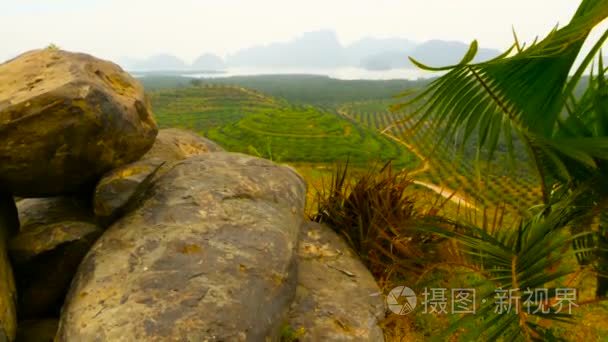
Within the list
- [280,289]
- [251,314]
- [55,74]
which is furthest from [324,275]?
[55,74]

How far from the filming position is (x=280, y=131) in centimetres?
5834

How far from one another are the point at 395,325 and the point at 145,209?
2.33 m

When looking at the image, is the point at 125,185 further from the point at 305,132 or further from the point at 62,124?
the point at 305,132

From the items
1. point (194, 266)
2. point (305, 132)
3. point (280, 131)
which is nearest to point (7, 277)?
point (194, 266)

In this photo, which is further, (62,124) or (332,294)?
(332,294)

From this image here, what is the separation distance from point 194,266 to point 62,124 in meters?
1.44

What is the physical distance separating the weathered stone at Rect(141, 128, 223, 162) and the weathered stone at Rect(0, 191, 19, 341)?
1.17 meters

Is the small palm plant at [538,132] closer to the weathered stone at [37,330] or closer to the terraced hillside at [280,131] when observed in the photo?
the weathered stone at [37,330]

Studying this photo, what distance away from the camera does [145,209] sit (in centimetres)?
334

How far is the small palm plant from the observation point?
1.55 meters

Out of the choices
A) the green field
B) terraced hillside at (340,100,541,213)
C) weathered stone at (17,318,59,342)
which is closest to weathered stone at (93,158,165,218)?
weathered stone at (17,318,59,342)

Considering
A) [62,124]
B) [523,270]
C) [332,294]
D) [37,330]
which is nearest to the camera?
[523,270]

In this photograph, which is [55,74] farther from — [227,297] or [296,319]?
[296,319]

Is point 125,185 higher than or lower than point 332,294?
higher
